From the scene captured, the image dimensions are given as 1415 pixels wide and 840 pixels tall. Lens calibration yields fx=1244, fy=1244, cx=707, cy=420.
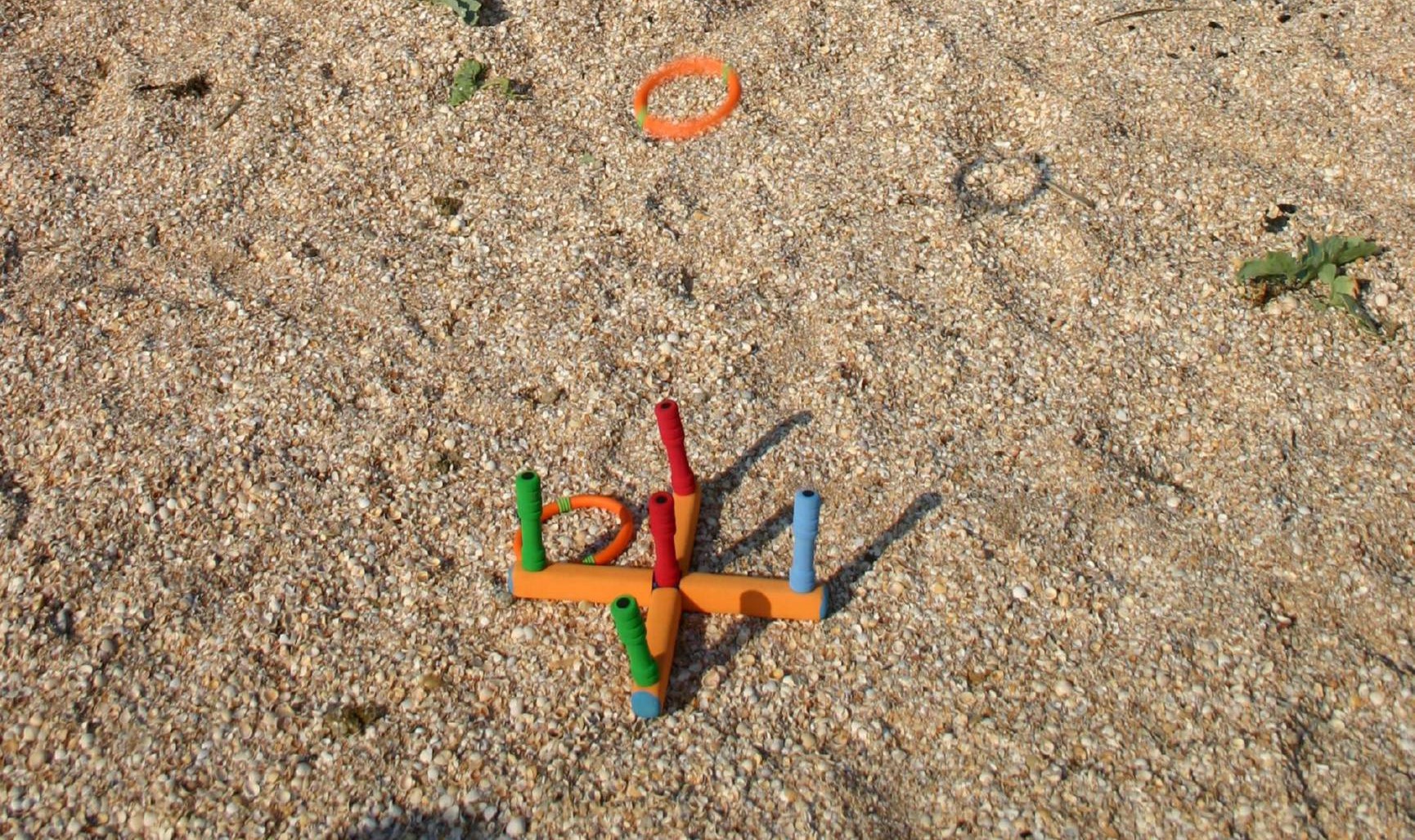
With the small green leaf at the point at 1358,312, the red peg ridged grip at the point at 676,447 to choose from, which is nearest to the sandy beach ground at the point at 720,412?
the small green leaf at the point at 1358,312

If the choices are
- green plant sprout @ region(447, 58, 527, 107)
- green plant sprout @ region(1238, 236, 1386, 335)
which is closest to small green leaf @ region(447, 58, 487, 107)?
green plant sprout @ region(447, 58, 527, 107)

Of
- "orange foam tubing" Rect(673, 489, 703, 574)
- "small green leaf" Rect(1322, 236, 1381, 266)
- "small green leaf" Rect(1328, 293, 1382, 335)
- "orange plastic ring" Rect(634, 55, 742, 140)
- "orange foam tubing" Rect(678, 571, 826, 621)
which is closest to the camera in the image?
"orange foam tubing" Rect(678, 571, 826, 621)

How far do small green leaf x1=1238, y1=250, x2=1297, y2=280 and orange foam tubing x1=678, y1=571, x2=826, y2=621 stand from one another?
1.79 meters

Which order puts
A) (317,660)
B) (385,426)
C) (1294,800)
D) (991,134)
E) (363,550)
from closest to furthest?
1. (1294,800)
2. (317,660)
3. (363,550)
4. (385,426)
5. (991,134)

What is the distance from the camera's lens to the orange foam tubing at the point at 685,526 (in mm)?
3104

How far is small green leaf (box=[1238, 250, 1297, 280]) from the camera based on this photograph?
3.70m

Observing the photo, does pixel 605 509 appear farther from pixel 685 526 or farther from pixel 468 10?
pixel 468 10

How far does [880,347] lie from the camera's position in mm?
3611

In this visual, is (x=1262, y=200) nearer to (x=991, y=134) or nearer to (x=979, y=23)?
(x=991, y=134)

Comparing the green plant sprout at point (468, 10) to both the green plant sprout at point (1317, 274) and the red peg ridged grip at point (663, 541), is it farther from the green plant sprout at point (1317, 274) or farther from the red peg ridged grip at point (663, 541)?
the green plant sprout at point (1317, 274)

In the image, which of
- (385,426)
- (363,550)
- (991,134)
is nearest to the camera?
(363,550)

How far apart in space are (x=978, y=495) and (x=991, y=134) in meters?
1.59

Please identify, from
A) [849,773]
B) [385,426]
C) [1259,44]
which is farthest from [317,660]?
Answer: [1259,44]

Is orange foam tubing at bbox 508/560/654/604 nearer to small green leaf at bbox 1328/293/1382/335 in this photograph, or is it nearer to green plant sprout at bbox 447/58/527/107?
green plant sprout at bbox 447/58/527/107
